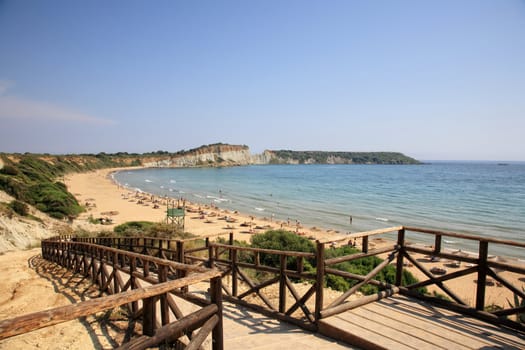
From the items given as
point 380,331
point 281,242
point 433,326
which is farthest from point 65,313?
point 281,242

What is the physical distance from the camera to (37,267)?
1112cm

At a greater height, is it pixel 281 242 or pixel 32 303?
pixel 32 303

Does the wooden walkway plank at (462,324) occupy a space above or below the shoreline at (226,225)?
above

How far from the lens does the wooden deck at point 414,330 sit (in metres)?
3.82

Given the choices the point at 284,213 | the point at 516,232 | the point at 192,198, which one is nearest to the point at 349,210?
the point at 284,213

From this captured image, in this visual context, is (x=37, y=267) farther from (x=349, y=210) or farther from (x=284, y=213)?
(x=349, y=210)

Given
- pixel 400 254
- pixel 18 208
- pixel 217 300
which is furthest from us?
pixel 18 208

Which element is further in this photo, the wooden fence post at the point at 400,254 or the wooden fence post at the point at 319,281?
the wooden fence post at the point at 400,254

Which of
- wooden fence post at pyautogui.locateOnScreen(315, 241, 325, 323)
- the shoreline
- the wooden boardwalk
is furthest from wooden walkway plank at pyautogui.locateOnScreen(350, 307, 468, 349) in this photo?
the shoreline

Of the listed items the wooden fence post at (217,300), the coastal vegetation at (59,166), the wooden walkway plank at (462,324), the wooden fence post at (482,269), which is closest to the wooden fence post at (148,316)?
the wooden fence post at (217,300)

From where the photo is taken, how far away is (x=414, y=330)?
416 cm

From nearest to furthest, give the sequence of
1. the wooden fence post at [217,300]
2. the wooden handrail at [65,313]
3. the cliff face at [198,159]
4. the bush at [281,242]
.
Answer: the wooden handrail at [65,313]
the wooden fence post at [217,300]
the bush at [281,242]
the cliff face at [198,159]

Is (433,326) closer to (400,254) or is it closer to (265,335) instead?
(400,254)

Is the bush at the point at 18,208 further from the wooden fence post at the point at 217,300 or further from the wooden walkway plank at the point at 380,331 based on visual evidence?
the wooden walkway plank at the point at 380,331
